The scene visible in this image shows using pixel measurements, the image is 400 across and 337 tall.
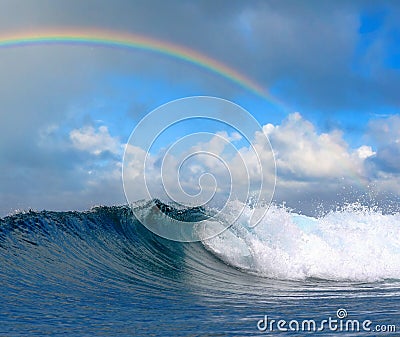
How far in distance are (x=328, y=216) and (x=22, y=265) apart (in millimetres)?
15795

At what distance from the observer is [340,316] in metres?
7.71

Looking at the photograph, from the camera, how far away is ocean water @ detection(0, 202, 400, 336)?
7.25 m

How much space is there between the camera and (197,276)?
1396 centimetres

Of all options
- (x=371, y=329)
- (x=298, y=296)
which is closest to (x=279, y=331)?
(x=371, y=329)

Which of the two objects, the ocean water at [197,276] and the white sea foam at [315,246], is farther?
the white sea foam at [315,246]

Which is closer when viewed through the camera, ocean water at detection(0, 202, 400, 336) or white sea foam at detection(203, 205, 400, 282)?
ocean water at detection(0, 202, 400, 336)

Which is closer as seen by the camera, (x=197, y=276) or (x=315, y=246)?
(x=197, y=276)

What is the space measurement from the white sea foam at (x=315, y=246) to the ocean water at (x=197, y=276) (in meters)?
0.05

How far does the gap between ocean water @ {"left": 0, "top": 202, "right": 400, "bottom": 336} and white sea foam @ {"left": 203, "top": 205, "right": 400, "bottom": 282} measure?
0.05 m

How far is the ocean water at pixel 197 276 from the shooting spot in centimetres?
725

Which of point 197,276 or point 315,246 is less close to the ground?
point 315,246

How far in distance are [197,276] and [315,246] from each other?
658cm

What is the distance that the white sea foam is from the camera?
629 inches

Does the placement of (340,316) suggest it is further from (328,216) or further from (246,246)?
(328,216)
